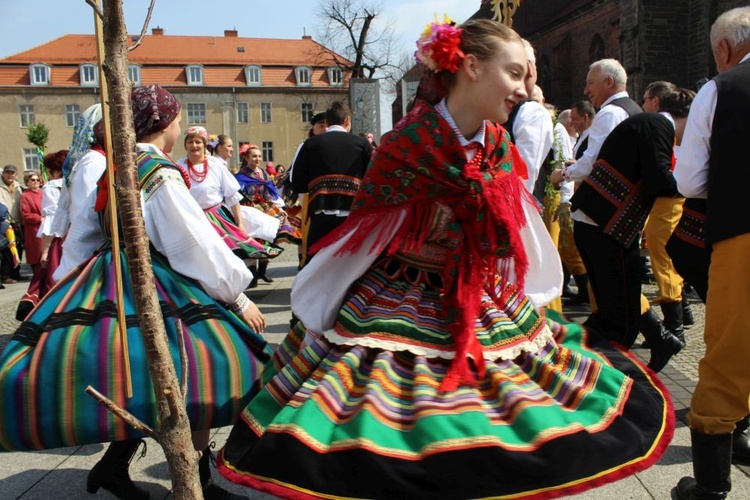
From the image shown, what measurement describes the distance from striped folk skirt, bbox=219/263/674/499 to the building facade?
47.4 m

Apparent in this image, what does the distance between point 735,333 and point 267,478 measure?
5.81 feet

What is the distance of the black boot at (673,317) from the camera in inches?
201

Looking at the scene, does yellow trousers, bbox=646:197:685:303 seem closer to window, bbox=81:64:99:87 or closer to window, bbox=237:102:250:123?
window, bbox=237:102:250:123

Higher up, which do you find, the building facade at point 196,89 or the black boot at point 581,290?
the building facade at point 196,89

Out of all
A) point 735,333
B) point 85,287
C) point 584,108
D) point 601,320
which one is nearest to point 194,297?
point 85,287

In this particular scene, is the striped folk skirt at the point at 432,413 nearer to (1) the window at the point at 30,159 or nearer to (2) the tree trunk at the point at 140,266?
(2) the tree trunk at the point at 140,266

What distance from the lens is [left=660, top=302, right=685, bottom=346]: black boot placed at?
5102 millimetres

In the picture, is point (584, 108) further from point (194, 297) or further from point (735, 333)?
point (194, 297)

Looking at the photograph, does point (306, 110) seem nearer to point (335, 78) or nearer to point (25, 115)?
point (335, 78)

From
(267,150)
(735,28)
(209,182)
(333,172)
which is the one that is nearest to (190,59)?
(267,150)

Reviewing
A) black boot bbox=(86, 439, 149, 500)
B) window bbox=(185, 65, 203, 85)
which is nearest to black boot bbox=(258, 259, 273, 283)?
black boot bbox=(86, 439, 149, 500)

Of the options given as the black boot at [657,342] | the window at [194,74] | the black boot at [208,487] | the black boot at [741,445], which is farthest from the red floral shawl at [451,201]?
the window at [194,74]

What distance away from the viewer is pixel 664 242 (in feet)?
17.5

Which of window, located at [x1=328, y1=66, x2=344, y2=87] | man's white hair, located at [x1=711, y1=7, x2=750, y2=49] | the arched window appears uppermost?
window, located at [x1=328, y1=66, x2=344, y2=87]
